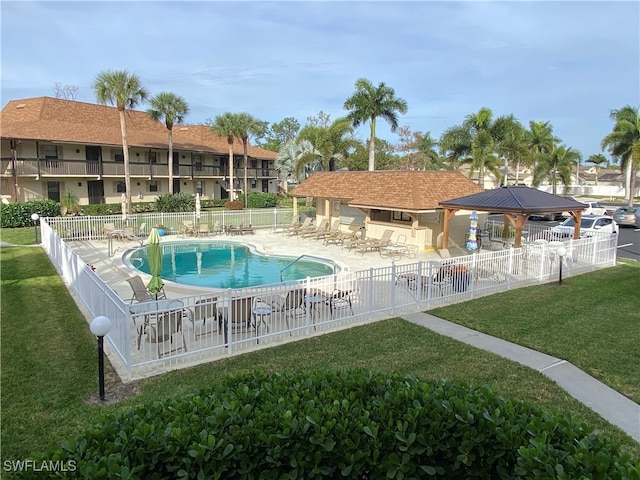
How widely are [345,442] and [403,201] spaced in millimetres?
18013

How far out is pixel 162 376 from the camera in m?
7.23

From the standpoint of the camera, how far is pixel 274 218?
30.2m

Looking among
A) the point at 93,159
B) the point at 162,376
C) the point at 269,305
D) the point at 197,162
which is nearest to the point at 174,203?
the point at 93,159

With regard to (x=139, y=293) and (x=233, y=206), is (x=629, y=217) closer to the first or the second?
(x=233, y=206)

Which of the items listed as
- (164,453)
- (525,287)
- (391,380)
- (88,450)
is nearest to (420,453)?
(391,380)

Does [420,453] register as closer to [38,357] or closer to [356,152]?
[38,357]

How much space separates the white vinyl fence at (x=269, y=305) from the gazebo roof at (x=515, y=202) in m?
1.72

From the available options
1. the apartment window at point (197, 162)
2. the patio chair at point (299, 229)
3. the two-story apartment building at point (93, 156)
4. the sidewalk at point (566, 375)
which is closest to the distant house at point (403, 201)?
the patio chair at point (299, 229)

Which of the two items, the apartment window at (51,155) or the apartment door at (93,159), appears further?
the apartment door at (93,159)

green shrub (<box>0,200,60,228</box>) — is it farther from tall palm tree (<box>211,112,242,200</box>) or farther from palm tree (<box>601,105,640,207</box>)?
palm tree (<box>601,105,640,207</box>)

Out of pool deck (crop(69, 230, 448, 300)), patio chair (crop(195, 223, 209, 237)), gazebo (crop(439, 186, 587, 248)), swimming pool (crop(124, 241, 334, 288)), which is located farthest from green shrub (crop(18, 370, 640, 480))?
patio chair (crop(195, 223, 209, 237))

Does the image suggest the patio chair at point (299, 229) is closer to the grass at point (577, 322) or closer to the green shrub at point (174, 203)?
the green shrub at point (174, 203)

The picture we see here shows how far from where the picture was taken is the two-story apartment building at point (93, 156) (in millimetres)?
31047

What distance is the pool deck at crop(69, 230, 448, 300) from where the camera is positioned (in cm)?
1444
